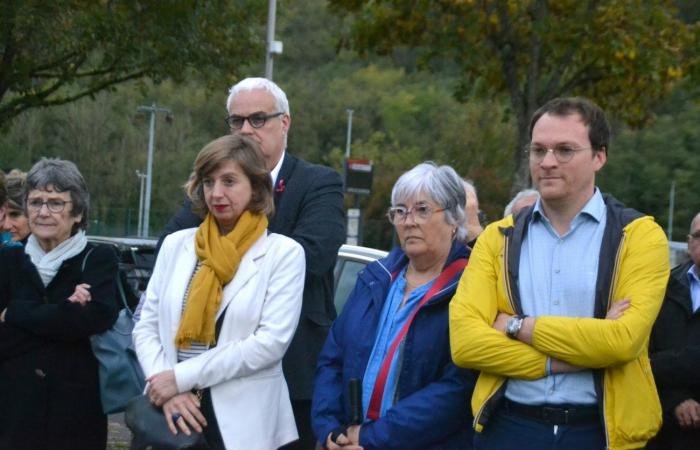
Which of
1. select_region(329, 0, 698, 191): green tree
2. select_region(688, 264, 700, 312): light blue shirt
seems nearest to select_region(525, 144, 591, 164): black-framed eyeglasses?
select_region(688, 264, 700, 312): light blue shirt

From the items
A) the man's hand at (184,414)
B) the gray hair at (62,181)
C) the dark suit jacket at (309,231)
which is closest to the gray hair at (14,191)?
the gray hair at (62,181)

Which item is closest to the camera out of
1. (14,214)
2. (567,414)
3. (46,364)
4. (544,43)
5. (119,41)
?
(567,414)

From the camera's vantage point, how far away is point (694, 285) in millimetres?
5418

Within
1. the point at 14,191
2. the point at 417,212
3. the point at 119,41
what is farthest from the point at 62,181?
the point at 119,41

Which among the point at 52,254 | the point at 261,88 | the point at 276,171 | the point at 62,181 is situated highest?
the point at 261,88

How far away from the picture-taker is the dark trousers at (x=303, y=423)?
497 cm

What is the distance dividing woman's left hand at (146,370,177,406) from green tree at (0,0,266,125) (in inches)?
394

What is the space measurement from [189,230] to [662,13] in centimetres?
1495

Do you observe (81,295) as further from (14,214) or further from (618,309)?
(618,309)

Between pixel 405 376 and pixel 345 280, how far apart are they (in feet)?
12.6

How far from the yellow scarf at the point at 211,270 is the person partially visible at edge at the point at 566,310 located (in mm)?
892

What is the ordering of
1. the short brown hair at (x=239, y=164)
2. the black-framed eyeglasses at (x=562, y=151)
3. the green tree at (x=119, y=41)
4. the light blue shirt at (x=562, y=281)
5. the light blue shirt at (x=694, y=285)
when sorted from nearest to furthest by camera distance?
the light blue shirt at (x=562, y=281), the black-framed eyeglasses at (x=562, y=151), the short brown hair at (x=239, y=164), the light blue shirt at (x=694, y=285), the green tree at (x=119, y=41)

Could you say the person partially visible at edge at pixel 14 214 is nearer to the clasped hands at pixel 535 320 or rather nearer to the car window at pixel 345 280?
the car window at pixel 345 280

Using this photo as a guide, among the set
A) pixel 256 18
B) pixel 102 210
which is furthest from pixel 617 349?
pixel 102 210
